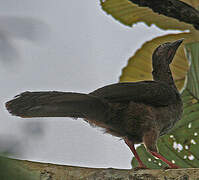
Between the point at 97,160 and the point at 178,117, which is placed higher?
the point at 178,117

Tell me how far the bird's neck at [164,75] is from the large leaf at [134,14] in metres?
0.42

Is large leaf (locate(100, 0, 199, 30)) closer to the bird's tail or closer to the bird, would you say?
the bird

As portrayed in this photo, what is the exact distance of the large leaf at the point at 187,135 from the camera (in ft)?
4.36

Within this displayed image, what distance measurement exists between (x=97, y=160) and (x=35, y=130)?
1.22 metres

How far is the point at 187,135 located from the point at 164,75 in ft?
1.23

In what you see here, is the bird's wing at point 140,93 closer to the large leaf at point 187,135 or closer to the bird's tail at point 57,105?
the bird's tail at point 57,105

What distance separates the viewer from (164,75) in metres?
1.14

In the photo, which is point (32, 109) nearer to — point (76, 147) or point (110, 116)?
point (110, 116)

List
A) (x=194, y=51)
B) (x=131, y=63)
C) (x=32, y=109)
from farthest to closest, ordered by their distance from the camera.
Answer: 1. (x=131, y=63)
2. (x=194, y=51)
3. (x=32, y=109)

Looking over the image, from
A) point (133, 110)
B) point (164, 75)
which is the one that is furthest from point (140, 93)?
point (164, 75)

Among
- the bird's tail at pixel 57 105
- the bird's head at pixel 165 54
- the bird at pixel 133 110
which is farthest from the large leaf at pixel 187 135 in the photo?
the bird's tail at pixel 57 105

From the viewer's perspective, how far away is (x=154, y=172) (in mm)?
619

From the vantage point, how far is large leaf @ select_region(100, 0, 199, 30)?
152 centimetres

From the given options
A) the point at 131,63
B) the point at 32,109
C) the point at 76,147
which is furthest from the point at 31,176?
the point at 131,63
